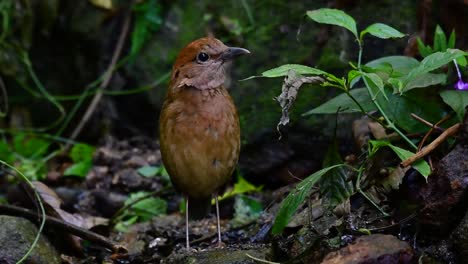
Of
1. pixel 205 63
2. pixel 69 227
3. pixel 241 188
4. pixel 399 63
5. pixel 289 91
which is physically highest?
pixel 289 91

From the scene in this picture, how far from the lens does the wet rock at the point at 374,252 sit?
10.6 feet

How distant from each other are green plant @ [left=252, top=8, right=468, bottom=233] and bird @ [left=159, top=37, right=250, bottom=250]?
28.1 inches

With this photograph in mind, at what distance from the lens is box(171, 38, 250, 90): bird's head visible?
466 cm

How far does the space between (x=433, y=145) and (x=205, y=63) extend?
5.07 feet

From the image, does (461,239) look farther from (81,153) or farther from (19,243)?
(81,153)

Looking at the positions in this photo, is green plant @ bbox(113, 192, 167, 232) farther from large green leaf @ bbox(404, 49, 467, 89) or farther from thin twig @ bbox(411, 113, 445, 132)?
large green leaf @ bbox(404, 49, 467, 89)

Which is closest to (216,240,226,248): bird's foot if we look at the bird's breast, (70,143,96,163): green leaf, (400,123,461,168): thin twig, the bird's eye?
the bird's breast

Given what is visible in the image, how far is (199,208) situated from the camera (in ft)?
16.6

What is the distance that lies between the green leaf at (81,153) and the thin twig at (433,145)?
360 cm

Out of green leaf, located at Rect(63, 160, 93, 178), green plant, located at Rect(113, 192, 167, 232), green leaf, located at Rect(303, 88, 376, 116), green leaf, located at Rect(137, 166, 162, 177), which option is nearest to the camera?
green leaf, located at Rect(303, 88, 376, 116)

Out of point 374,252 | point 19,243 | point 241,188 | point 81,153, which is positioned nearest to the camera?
point 374,252

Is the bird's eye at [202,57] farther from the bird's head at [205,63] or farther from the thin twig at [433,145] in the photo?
the thin twig at [433,145]

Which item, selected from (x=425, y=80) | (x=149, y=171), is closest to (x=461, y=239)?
(x=425, y=80)

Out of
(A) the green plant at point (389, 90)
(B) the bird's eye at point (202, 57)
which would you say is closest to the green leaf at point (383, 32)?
(A) the green plant at point (389, 90)
